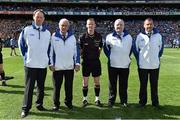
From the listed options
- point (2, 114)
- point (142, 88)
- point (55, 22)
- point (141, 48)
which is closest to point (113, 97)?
point (142, 88)

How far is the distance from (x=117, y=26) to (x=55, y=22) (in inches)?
2209

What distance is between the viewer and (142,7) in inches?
2648

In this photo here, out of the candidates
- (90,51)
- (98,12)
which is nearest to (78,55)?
(90,51)

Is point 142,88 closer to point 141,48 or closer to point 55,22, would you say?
point 141,48

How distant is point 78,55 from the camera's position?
394 inches

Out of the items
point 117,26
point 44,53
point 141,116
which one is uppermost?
point 117,26

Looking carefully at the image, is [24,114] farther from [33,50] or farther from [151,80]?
[151,80]

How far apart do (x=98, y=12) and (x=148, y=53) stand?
55452 millimetres

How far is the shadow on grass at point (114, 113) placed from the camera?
361 inches

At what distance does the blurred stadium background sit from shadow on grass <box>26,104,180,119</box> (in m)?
51.9

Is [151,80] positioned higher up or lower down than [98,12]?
lower down

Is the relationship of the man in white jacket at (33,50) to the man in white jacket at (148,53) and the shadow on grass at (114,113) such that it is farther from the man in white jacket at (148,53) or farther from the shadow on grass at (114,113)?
the man in white jacket at (148,53)

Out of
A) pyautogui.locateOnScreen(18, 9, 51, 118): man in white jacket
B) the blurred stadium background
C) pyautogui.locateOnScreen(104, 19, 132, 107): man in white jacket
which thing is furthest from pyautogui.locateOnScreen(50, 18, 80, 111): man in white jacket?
the blurred stadium background

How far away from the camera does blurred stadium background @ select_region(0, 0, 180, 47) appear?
63.6 meters
